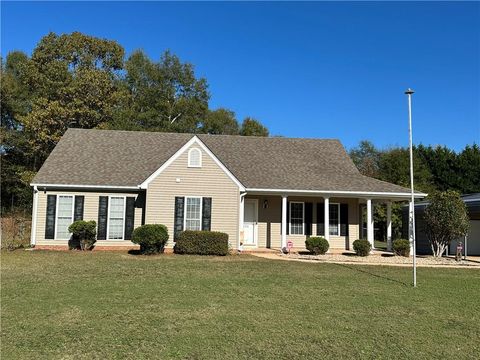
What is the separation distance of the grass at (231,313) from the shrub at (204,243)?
3735 mm

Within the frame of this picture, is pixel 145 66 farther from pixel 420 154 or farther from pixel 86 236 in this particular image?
pixel 420 154

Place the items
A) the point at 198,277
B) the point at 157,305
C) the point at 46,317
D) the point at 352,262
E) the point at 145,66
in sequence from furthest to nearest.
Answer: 1. the point at 145,66
2. the point at 352,262
3. the point at 198,277
4. the point at 157,305
5. the point at 46,317

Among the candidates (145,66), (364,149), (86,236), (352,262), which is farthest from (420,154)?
(86,236)

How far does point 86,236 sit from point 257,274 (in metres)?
8.83

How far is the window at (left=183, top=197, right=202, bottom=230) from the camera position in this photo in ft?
63.3

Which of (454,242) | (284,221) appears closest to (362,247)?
(284,221)

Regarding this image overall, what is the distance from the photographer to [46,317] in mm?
7578

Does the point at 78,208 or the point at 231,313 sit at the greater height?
the point at 78,208

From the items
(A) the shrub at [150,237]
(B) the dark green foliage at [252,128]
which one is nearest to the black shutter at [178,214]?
(A) the shrub at [150,237]

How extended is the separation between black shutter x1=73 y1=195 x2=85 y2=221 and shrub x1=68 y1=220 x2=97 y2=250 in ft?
2.36

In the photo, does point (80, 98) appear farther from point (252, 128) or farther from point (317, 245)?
point (317, 245)

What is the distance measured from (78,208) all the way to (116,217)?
1.62m

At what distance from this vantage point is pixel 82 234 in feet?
60.8

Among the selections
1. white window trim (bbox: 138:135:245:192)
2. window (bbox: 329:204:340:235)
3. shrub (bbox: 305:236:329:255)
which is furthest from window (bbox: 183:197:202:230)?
window (bbox: 329:204:340:235)
